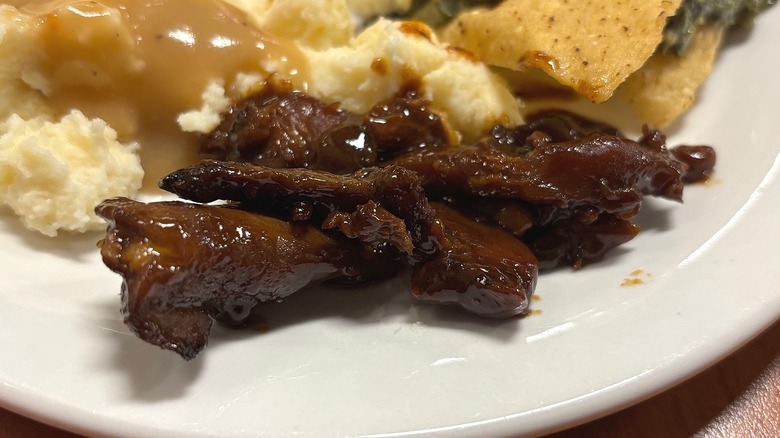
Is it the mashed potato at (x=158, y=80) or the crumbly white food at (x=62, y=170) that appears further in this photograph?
the mashed potato at (x=158, y=80)

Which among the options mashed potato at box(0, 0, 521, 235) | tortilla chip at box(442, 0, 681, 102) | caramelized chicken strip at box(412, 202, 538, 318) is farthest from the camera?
tortilla chip at box(442, 0, 681, 102)

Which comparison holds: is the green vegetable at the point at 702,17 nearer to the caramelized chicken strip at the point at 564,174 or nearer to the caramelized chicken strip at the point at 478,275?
the caramelized chicken strip at the point at 564,174

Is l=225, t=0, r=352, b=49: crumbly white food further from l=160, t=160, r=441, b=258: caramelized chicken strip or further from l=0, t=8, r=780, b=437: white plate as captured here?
l=0, t=8, r=780, b=437: white plate

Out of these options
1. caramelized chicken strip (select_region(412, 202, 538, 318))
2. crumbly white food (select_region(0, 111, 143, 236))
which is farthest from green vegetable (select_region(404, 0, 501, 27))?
crumbly white food (select_region(0, 111, 143, 236))

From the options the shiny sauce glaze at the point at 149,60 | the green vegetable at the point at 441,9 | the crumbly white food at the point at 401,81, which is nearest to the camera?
the shiny sauce glaze at the point at 149,60

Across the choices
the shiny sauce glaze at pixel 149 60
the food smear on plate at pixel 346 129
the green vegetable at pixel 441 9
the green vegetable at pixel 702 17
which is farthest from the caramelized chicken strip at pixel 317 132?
the green vegetable at pixel 702 17

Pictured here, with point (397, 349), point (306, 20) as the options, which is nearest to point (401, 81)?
point (306, 20)

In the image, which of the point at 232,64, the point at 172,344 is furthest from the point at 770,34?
the point at 172,344
